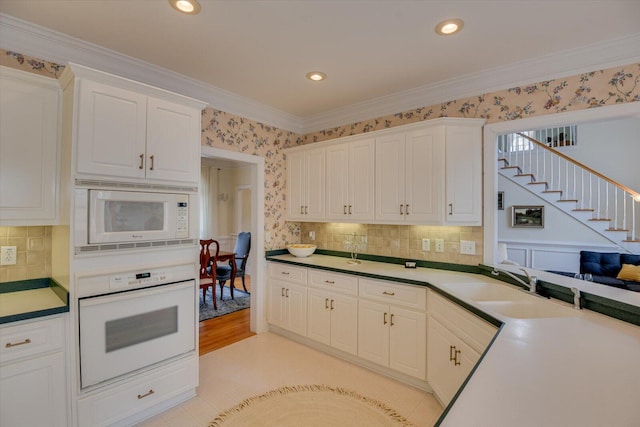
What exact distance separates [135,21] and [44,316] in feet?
6.53

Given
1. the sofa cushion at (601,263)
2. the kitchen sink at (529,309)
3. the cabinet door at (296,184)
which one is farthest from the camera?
the sofa cushion at (601,263)

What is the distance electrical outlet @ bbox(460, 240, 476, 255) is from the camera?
9.34 ft

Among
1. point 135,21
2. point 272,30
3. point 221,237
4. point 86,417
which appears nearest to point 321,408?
point 86,417

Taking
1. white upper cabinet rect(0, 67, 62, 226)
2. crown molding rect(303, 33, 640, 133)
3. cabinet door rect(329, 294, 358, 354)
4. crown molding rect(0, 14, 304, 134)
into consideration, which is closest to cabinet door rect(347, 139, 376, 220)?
crown molding rect(303, 33, 640, 133)

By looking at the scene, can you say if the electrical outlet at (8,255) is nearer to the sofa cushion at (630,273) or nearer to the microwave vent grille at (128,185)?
the microwave vent grille at (128,185)

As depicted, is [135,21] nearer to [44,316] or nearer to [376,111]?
[44,316]

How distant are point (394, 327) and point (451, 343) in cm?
62

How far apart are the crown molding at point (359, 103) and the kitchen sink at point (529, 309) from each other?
6.22 feet

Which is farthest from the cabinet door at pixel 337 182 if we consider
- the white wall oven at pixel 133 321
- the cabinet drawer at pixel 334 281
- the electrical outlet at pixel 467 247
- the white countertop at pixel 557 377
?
the white countertop at pixel 557 377

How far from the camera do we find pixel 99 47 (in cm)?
237

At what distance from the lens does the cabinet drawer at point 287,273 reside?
3.41m

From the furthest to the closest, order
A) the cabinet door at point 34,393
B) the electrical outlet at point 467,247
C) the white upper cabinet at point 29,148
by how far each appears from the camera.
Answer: the electrical outlet at point 467,247
the white upper cabinet at point 29,148
the cabinet door at point 34,393

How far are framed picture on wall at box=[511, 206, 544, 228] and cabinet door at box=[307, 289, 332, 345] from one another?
17.4 feet

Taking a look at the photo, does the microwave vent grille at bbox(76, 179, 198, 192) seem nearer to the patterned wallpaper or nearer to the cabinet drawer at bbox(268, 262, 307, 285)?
the patterned wallpaper
